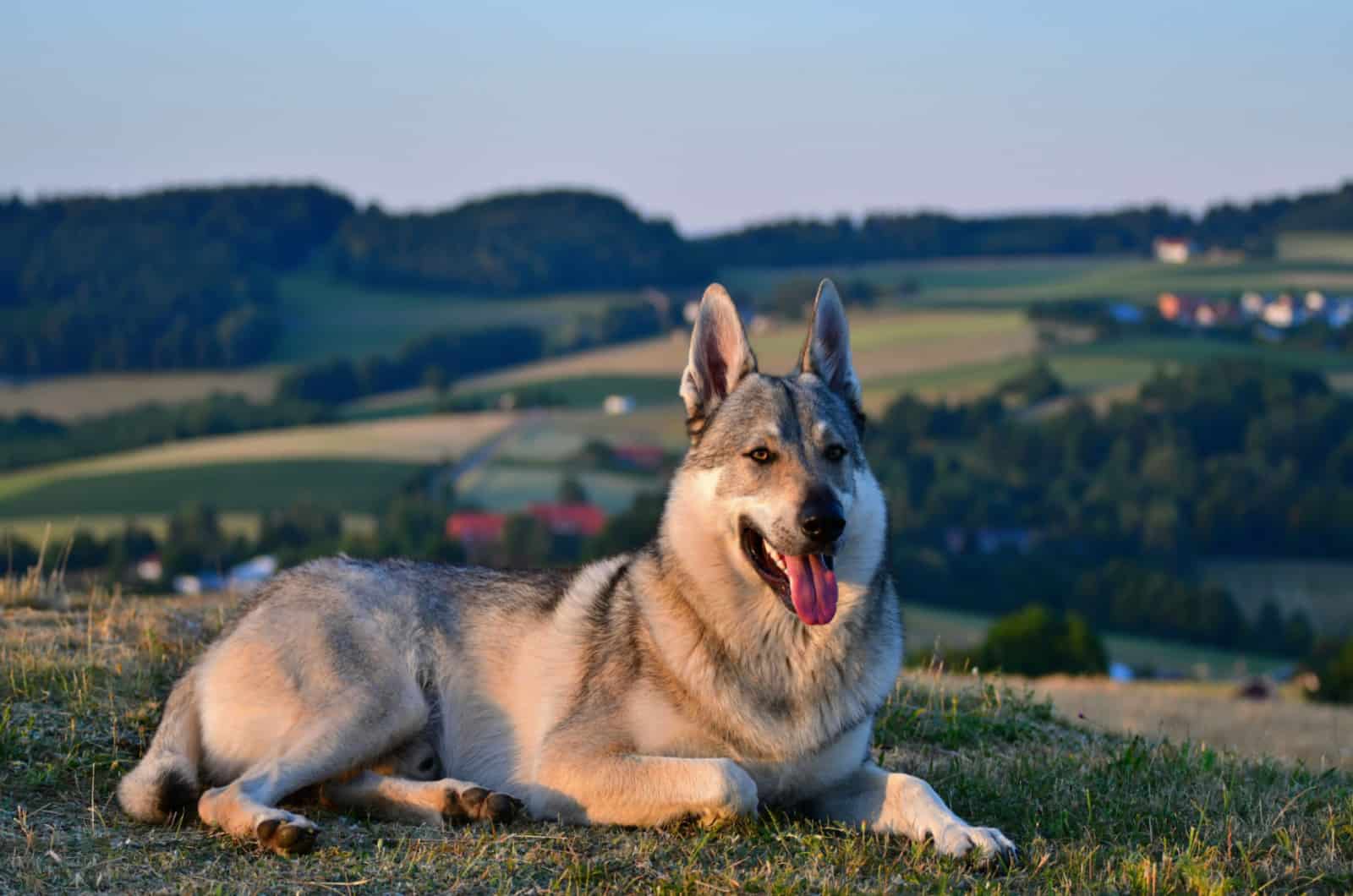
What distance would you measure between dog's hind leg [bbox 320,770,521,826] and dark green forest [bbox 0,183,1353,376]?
385 ft

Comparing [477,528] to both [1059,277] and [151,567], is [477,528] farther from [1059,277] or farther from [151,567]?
[1059,277]

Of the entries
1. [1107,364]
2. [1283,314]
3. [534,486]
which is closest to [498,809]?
[534,486]

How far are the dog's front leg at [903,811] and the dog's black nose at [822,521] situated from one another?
137cm

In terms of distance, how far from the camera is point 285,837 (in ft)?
21.9

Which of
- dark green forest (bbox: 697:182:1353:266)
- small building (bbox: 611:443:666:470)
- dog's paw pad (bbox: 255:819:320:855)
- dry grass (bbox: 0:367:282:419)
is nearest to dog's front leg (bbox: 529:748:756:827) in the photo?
dog's paw pad (bbox: 255:819:320:855)

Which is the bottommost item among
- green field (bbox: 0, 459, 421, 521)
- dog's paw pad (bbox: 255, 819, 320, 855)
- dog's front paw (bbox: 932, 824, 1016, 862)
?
green field (bbox: 0, 459, 421, 521)

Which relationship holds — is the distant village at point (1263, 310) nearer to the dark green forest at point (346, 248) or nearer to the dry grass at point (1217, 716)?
the dark green forest at point (346, 248)

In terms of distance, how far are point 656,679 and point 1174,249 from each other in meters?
155

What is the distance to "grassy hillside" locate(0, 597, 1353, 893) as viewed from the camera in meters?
6.27

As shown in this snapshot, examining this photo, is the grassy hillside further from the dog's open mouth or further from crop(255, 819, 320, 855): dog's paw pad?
the dog's open mouth

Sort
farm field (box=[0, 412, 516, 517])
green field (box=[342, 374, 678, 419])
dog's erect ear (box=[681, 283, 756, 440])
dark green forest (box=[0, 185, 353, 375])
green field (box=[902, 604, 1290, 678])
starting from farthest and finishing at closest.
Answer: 1. dark green forest (box=[0, 185, 353, 375])
2. green field (box=[342, 374, 678, 419])
3. farm field (box=[0, 412, 516, 517])
4. green field (box=[902, 604, 1290, 678])
5. dog's erect ear (box=[681, 283, 756, 440])

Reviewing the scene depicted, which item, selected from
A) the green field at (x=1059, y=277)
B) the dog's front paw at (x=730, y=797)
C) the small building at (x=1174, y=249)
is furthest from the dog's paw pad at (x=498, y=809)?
the small building at (x=1174, y=249)

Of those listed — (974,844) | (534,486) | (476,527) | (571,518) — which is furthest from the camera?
(534,486)

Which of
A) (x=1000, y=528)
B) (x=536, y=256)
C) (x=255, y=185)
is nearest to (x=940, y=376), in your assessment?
(x=1000, y=528)
